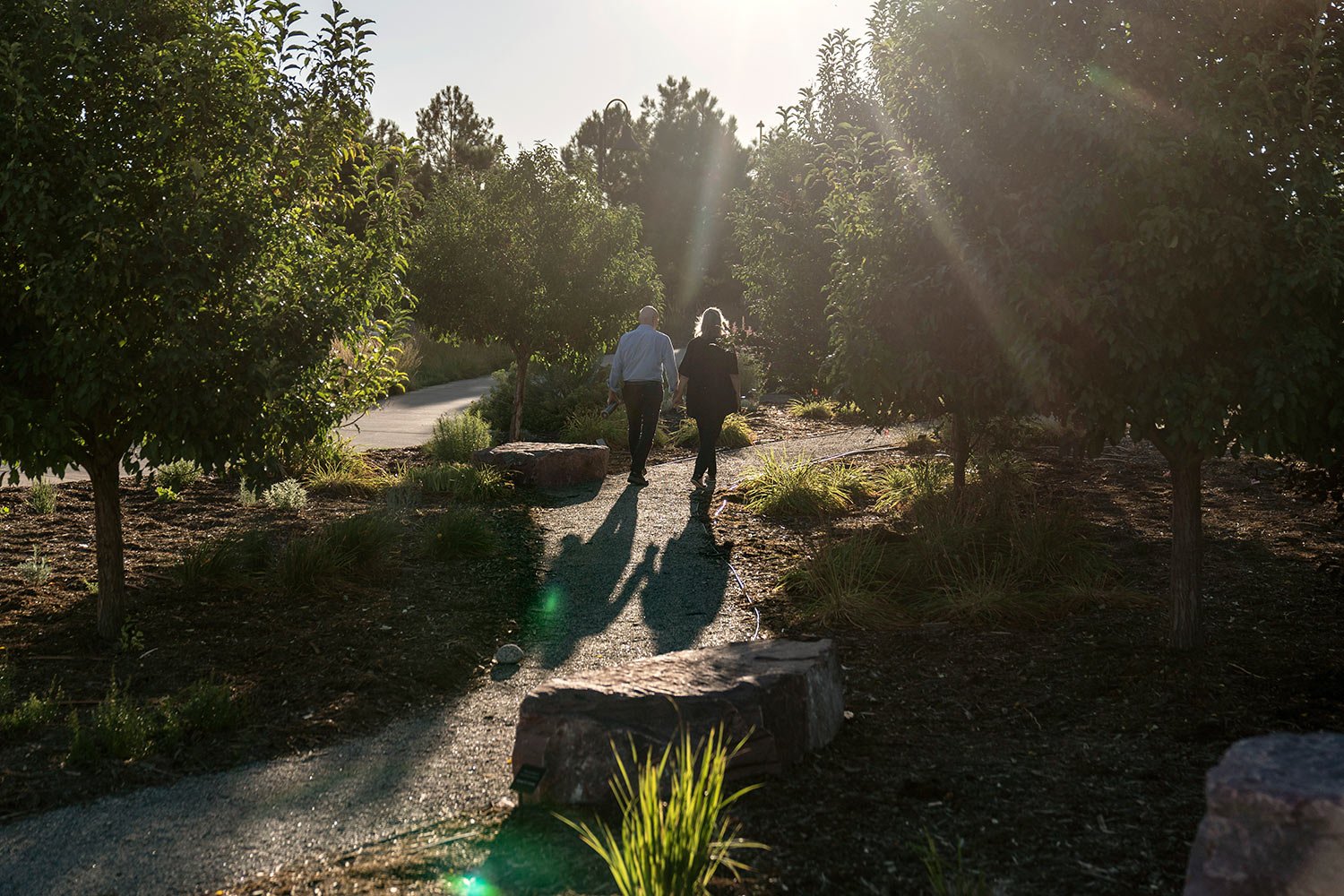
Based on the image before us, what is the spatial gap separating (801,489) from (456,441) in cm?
475

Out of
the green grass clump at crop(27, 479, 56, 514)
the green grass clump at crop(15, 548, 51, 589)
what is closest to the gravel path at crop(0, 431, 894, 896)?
the green grass clump at crop(15, 548, 51, 589)

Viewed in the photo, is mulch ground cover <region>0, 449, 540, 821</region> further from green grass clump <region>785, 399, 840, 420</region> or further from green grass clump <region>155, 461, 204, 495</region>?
green grass clump <region>785, 399, 840, 420</region>

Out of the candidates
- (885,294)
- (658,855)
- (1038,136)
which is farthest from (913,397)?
(658,855)

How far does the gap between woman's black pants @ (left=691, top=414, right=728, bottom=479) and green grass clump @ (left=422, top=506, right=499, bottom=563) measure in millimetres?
3321

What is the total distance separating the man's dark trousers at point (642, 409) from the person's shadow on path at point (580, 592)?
174 cm

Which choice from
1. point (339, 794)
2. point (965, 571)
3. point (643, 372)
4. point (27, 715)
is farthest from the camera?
point (643, 372)

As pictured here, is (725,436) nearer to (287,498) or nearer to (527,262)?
(527,262)

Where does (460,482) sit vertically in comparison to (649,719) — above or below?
above

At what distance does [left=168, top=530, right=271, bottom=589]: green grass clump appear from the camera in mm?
6969

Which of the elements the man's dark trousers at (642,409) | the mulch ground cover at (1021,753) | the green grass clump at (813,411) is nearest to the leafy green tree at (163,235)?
the mulch ground cover at (1021,753)

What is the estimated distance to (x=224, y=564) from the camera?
23.2 ft

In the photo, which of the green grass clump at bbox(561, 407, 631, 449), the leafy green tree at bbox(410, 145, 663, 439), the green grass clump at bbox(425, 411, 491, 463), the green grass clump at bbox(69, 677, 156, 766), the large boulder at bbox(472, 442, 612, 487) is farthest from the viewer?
the green grass clump at bbox(561, 407, 631, 449)

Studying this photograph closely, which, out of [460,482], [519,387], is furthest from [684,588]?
[519,387]

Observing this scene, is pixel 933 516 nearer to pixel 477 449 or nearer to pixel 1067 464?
pixel 1067 464
